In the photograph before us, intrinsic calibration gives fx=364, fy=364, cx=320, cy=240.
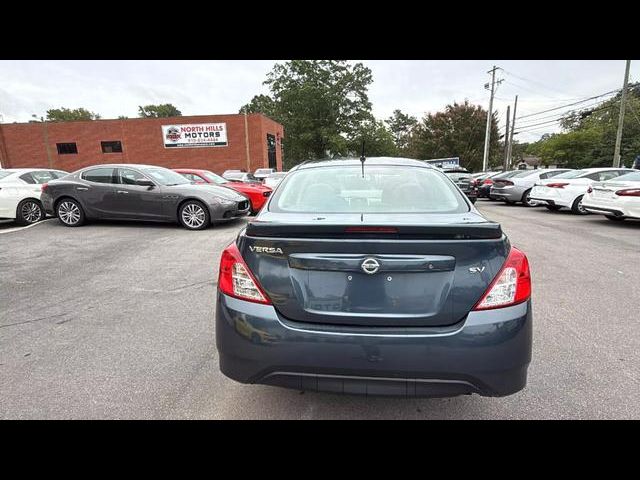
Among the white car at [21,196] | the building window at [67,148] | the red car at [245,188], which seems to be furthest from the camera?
the building window at [67,148]

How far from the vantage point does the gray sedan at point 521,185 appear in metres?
→ 13.8

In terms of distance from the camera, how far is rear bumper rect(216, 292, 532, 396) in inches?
69.0

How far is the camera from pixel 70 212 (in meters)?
8.42

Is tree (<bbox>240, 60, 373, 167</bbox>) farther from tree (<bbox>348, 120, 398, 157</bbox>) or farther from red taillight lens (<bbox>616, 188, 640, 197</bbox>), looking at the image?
red taillight lens (<bbox>616, 188, 640, 197</bbox>)

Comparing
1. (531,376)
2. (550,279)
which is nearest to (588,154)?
(550,279)

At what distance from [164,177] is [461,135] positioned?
162 ft

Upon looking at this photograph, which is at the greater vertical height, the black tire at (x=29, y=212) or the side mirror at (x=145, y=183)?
the side mirror at (x=145, y=183)

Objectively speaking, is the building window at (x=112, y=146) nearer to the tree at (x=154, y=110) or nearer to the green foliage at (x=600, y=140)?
the green foliage at (x=600, y=140)

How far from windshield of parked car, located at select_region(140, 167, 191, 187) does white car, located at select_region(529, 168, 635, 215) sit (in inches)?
426

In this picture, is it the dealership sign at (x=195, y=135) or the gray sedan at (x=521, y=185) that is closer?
the gray sedan at (x=521, y=185)

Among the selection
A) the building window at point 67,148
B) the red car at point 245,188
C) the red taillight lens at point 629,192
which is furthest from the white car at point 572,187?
the building window at point 67,148

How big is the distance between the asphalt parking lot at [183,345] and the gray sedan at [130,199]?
Result: 2.01 m

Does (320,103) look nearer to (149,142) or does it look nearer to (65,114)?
(149,142)
